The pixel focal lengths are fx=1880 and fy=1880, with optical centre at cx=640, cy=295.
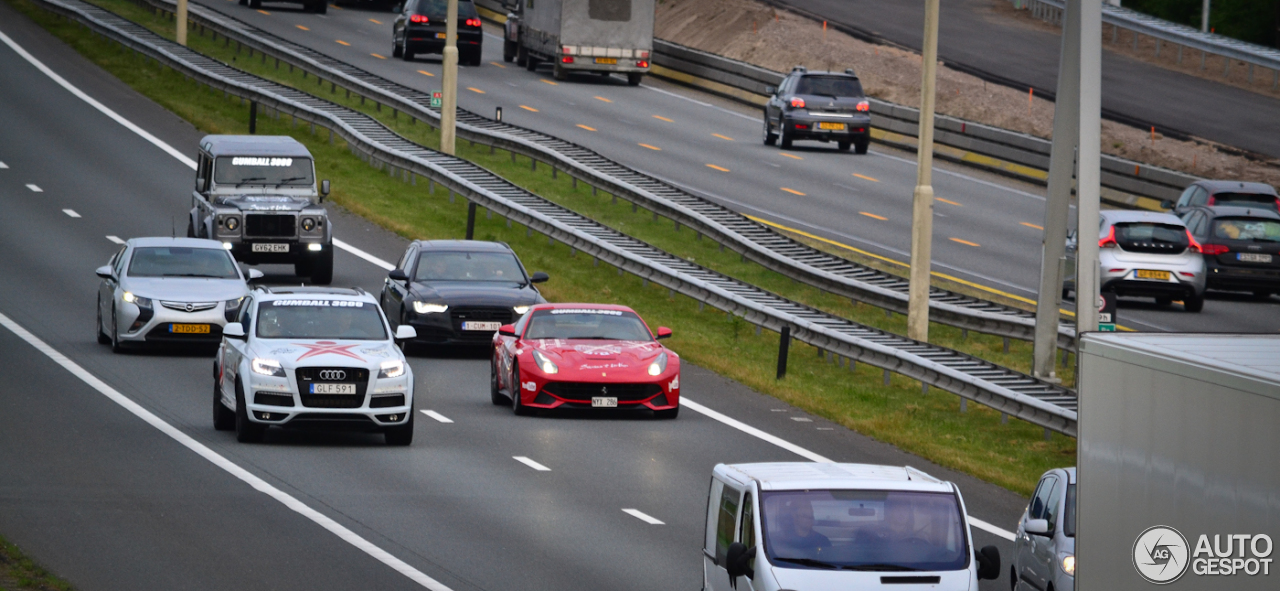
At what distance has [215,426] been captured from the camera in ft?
67.6

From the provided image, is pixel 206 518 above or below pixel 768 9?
below

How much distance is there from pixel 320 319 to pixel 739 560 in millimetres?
10758

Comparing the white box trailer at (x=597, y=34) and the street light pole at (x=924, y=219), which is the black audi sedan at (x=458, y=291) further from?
the white box trailer at (x=597, y=34)

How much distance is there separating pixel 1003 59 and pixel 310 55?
21378mm

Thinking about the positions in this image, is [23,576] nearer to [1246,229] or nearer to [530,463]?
[530,463]

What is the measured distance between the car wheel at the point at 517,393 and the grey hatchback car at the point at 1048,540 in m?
8.66

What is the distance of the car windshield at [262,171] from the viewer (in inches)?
1256

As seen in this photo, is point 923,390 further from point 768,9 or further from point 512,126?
point 768,9

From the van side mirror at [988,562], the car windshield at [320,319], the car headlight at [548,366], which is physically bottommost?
the car headlight at [548,366]

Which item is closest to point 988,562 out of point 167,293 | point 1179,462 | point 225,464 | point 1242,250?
point 1179,462

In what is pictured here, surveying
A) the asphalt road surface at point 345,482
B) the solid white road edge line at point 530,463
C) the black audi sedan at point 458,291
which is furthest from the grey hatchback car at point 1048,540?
the black audi sedan at point 458,291

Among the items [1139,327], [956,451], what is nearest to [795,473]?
[956,451]

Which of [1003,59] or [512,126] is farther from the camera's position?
[1003,59]

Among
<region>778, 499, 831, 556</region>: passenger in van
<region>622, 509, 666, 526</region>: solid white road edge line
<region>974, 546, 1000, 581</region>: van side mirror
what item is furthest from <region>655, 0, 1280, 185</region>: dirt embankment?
<region>778, 499, 831, 556</region>: passenger in van
